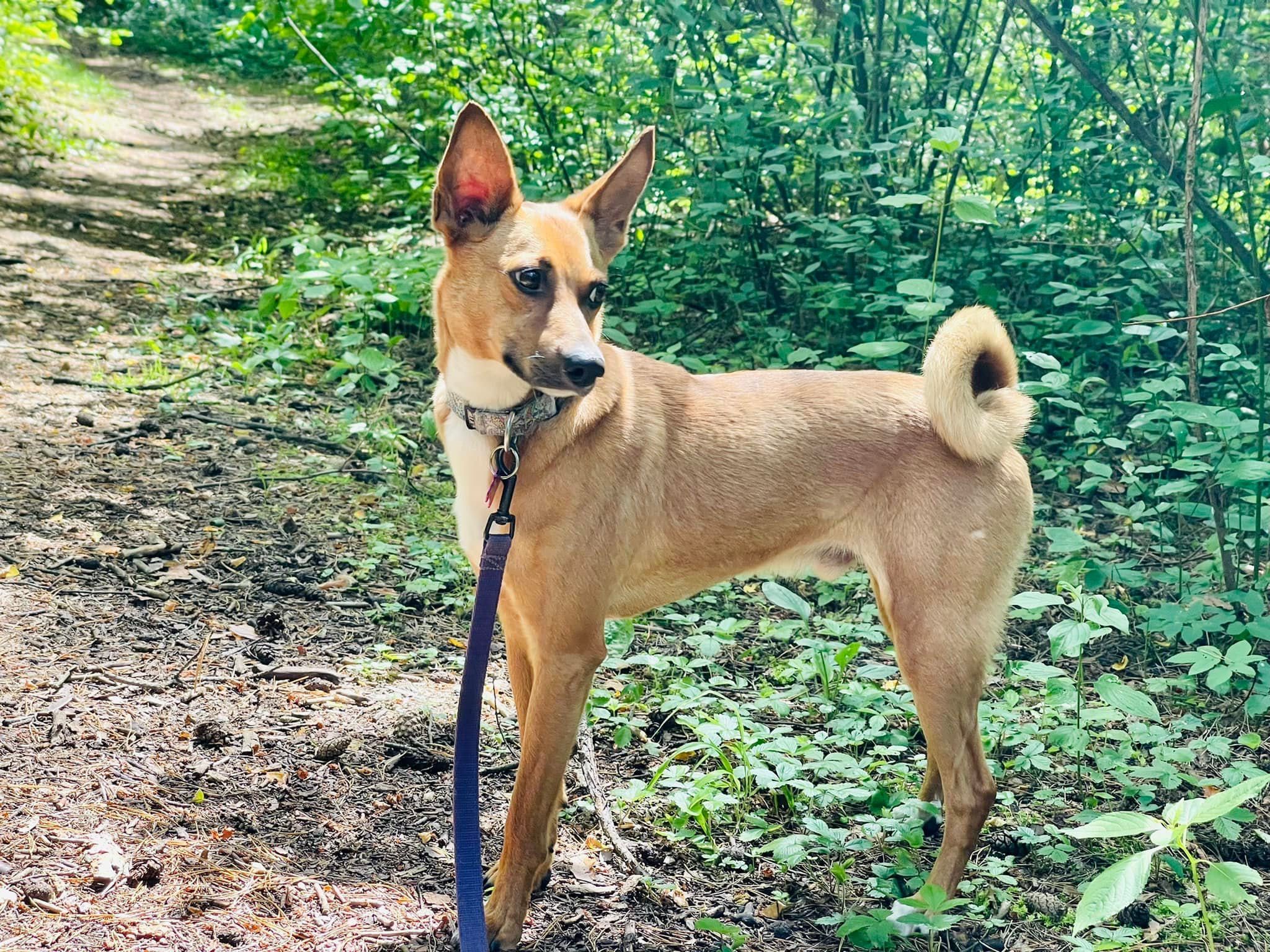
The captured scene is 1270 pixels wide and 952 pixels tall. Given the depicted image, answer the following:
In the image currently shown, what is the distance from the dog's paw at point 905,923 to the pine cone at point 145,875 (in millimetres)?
1795

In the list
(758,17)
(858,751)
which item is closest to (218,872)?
(858,751)

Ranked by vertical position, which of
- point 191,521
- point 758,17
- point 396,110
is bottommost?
point 191,521

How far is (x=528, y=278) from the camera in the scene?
9.02 feet

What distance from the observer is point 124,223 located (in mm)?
8828

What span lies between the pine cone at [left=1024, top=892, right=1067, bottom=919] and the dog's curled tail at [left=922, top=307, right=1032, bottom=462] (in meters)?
1.18

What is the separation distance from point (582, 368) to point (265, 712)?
1694 millimetres

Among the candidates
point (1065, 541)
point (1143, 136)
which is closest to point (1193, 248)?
point (1143, 136)

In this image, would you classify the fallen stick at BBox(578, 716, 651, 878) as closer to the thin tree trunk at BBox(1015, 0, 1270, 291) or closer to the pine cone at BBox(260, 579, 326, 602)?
the pine cone at BBox(260, 579, 326, 602)

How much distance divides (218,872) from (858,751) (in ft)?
6.65

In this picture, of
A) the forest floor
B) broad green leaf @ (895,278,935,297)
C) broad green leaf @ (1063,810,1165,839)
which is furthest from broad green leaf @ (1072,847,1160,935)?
broad green leaf @ (895,278,935,297)

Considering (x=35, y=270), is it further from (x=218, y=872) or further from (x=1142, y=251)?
(x=1142, y=251)

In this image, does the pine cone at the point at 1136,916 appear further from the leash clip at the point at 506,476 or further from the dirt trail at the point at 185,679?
the leash clip at the point at 506,476

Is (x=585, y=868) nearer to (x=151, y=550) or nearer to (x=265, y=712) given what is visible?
(x=265, y=712)

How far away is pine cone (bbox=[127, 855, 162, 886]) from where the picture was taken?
259cm
